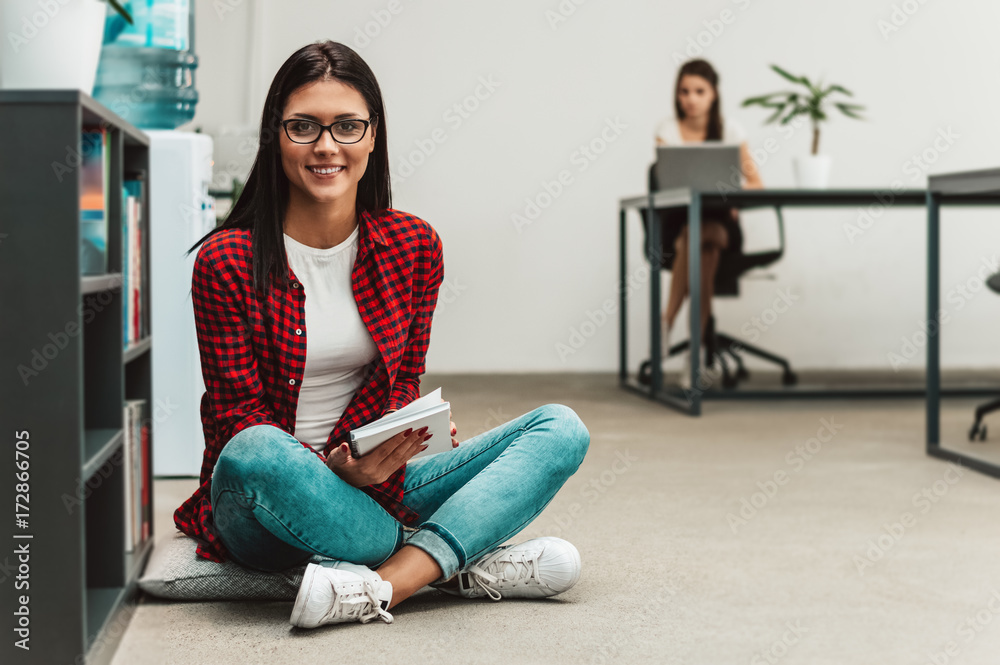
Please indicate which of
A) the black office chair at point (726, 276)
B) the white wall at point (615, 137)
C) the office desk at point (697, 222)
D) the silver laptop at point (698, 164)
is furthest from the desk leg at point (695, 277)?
the white wall at point (615, 137)

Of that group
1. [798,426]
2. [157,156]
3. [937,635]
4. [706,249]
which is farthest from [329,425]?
[706,249]

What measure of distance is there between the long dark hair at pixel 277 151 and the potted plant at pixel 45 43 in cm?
22

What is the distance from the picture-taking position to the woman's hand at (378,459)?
135cm

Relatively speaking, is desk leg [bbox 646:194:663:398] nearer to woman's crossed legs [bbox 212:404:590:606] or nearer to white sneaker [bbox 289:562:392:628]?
woman's crossed legs [bbox 212:404:590:606]

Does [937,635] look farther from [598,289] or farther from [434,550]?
[598,289]

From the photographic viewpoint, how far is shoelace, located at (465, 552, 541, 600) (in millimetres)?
1538

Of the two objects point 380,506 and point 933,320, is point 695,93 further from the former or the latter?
point 380,506

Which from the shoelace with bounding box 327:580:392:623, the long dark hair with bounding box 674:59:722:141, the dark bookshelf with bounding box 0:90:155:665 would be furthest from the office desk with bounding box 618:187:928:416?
the dark bookshelf with bounding box 0:90:155:665

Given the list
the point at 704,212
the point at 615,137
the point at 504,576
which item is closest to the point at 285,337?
the point at 504,576

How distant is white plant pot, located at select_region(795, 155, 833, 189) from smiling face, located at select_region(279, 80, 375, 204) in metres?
2.59

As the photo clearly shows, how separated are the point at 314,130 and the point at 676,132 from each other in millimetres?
3055

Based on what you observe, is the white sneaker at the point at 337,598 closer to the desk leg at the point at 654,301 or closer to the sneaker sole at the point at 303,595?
the sneaker sole at the point at 303,595

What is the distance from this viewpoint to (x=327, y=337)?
150cm

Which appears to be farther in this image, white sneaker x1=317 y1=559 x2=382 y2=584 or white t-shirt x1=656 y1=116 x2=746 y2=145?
white t-shirt x1=656 y1=116 x2=746 y2=145
